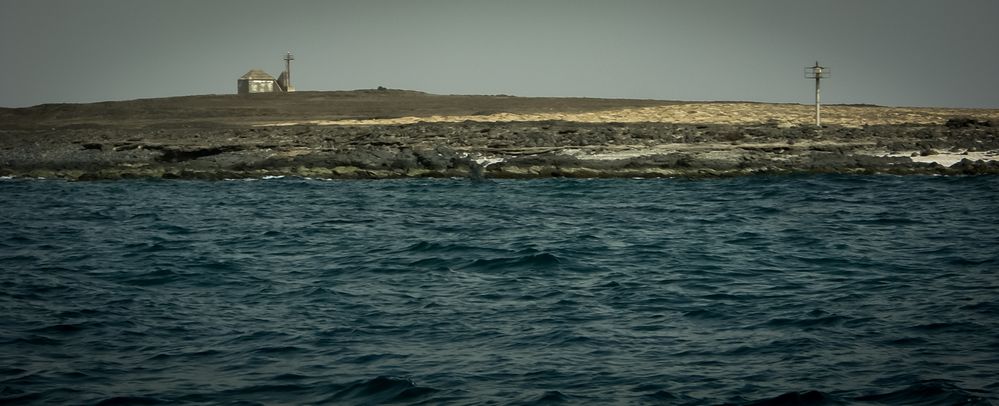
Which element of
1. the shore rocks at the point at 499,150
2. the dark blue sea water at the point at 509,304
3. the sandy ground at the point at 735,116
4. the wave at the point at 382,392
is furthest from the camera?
the sandy ground at the point at 735,116

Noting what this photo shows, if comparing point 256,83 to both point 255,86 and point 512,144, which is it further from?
point 512,144

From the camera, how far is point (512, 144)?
39812mm

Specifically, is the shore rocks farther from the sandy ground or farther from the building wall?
the building wall

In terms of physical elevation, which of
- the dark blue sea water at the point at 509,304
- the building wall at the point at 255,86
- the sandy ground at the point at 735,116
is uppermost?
the building wall at the point at 255,86

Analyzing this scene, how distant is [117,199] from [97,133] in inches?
564

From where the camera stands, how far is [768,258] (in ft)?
63.5

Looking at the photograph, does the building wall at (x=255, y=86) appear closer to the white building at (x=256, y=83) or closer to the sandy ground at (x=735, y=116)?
the white building at (x=256, y=83)

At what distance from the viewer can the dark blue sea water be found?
36.4 ft

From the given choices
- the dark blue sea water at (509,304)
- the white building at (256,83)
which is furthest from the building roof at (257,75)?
the dark blue sea water at (509,304)

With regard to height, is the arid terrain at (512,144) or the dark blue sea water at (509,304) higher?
the arid terrain at (512,144)

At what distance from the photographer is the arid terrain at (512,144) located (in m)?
36.1

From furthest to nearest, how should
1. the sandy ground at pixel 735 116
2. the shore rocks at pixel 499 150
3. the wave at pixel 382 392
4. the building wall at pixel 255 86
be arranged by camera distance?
the building wall at pixel 255 86, the sandy ground at pixel 735 116, the shore rocks at pixel 499 150, the wave at pixel 382 392

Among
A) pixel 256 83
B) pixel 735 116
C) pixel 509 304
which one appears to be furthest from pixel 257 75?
pixel 509 304

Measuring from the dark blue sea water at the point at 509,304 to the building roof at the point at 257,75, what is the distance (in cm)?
4930
